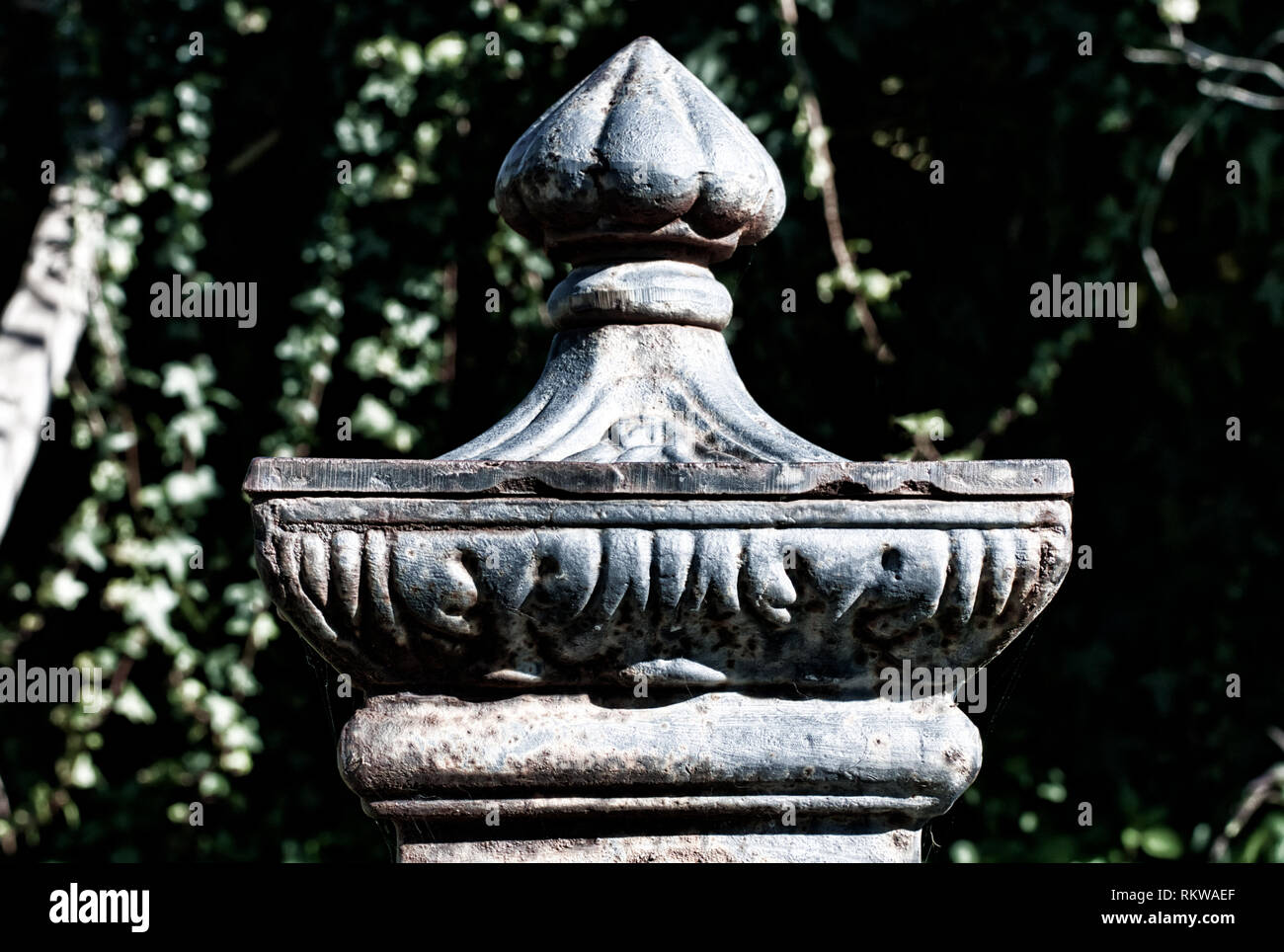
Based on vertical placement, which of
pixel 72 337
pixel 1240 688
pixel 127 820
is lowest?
pixel 127 820

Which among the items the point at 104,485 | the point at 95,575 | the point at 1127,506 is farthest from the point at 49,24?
the point at 1127,506

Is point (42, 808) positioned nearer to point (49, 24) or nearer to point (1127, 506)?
point (49, 24)

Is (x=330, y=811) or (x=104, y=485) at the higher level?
(x=104, y=485)

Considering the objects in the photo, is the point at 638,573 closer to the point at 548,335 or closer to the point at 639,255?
the point at 639,255

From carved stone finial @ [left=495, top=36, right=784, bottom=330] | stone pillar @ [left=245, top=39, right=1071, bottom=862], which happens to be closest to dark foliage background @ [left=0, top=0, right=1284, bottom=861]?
carved stone finial @ [left=495, top=36, right=784, bottom=330]

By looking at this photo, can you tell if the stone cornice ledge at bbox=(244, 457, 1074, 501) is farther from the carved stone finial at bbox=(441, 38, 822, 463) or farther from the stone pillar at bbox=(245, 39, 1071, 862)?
the carved stone finial at bbox=(441, 38, 822, 463)

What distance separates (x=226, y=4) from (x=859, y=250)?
184 centimetres

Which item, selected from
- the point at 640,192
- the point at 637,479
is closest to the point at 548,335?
the point at 640,192

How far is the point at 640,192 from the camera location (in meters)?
1.70

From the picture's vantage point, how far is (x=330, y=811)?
3982 mm

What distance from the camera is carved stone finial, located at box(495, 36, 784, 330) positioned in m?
1.71

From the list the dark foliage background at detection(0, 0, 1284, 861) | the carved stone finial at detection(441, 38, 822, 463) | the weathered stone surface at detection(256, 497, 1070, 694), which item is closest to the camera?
the weathered stone surface at detection(256, 497, 1070, 694)

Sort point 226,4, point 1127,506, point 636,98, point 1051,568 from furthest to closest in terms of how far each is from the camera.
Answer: point 1127,506 < point 226,4 < point 636,98 < point 1051,568

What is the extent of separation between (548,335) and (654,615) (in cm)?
241
